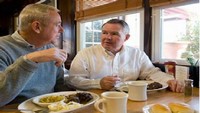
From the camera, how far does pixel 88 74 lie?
5.44 ft

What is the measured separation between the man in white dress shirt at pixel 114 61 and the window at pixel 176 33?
330mm

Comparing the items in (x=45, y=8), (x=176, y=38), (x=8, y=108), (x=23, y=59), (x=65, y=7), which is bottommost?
(x=8, y=108)

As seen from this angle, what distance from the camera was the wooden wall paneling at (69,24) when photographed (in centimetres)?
296

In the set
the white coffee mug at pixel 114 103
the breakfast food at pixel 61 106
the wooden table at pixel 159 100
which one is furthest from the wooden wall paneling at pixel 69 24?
the white coffee mug at pixel 114 103

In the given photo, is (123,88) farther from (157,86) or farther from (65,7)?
(65,7)

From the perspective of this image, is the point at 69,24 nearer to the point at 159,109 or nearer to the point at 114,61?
the point at 114,61

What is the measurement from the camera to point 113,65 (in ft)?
5.71

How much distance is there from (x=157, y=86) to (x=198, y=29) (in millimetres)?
807

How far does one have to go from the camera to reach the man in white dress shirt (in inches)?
65.7

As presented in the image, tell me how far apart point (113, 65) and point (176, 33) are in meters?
0.75

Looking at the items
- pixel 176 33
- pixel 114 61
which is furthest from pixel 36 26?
pixel 176 33

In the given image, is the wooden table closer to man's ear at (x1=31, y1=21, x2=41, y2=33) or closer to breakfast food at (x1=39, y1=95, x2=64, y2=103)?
breakfast food at (x1=39, y1=95, x2=64, y2=103)

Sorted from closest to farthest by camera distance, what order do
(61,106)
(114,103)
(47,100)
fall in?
(114,103) < (61,106) < (47,100)

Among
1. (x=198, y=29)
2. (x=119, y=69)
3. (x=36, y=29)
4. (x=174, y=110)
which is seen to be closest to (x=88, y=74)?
(x=119, y=69)
